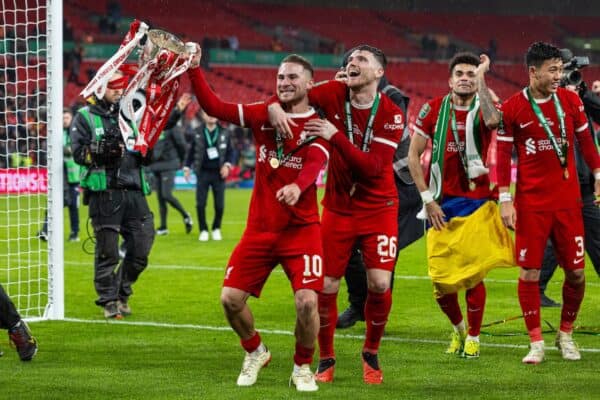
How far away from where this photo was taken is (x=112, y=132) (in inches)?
388

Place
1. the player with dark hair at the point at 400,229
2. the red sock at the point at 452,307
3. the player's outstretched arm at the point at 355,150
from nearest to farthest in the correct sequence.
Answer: the player's outstretched arm at the point at 355,150 < the red sock at the point at 452,307 < the player with dark hair at the point at 400,229

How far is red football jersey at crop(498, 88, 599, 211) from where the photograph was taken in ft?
25.6

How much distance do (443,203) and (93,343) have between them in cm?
279

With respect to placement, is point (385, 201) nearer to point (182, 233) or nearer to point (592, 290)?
point (592, 290)

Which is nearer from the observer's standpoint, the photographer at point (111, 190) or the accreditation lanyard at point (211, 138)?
the photographer at point (111, 190)

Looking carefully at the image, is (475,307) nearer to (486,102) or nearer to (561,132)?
(561,132)

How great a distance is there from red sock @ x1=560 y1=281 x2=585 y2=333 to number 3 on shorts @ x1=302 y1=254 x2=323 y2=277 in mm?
2155

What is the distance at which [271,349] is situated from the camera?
27.6ft

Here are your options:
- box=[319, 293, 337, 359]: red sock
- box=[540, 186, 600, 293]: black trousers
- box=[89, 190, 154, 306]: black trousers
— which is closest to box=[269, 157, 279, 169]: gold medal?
box=[319, 293, 337, 359]: red sock

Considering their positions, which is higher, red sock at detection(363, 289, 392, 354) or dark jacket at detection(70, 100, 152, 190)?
dark jacket at detection(70, 100, 152, 190)

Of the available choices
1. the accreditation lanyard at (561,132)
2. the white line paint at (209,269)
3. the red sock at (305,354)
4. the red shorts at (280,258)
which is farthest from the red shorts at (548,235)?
the white line paint at (209,269)

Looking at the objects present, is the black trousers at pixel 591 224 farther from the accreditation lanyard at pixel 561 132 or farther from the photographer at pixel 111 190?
the photographer at pixel 111 190

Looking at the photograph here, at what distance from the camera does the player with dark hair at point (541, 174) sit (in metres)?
7.79

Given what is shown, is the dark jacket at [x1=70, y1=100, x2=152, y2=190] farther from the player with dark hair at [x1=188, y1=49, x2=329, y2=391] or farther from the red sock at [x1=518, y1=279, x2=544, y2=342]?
the red sock at [x1=518, y1=279, x2=544, y2=342]
